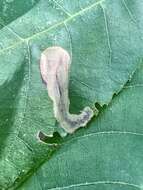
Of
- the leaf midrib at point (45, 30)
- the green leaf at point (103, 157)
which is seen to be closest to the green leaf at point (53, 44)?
the leaf midrib at point (45, 30)

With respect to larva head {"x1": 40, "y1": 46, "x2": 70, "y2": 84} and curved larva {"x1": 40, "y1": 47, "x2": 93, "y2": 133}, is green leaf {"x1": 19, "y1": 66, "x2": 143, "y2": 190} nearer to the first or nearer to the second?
curved larva {"x1": 40, "y1": 47, "x2": 93, "y2": 133}

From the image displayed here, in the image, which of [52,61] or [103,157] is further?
[103,157]

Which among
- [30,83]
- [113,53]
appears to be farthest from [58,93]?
[113,53]

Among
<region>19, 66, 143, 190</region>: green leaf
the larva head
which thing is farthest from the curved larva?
<region>19, 66, 143, 190</region>: green leaf

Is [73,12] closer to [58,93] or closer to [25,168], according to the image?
[58,93]

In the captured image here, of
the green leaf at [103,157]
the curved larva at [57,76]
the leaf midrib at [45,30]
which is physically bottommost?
the green leaf at [103,157]

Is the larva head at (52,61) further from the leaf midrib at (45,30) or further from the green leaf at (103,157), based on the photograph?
the green leaf at (103,157)

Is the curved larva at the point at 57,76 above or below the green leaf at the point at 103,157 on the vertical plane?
above

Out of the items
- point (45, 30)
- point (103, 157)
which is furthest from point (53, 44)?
point (103, 157)

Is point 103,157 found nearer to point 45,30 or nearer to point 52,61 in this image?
point 52,61
